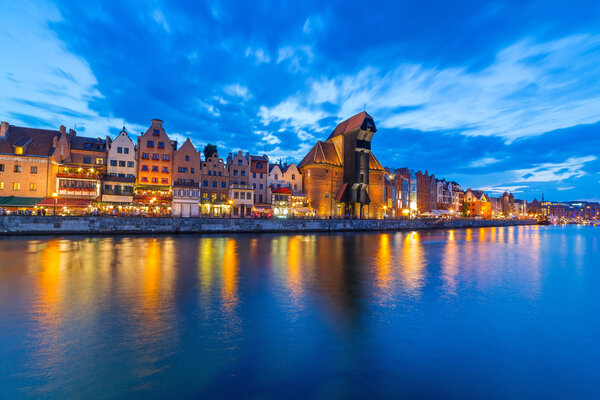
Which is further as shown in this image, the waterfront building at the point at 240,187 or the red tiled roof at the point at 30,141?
the waterfront building at the point at 240,187

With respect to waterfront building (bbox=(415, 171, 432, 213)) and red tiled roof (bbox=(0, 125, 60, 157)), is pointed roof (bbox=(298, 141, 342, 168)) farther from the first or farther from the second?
red tiled roof (bbox=(0, 125, 60, 157))

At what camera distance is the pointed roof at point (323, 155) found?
72000 mm

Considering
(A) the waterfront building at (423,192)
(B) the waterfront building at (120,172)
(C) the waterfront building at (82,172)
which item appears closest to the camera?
(C) the waterfront building at (82,172)

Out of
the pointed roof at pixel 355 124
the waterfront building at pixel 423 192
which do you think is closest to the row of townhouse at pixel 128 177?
the pointed roof at pixel 355 124

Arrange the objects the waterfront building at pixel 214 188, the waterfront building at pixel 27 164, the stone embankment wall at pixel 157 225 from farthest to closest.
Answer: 1. the waterfront building at pixel 214 188
2. the waterfront building at pixel 27 164
3. the stone embankment wall at pixel 157 225

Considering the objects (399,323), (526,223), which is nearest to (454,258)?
(399,323)

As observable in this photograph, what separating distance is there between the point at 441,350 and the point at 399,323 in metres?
2.33

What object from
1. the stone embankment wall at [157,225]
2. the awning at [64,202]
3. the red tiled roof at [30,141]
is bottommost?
the stone embankment wall at [157,225]

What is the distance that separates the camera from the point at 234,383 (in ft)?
23.5

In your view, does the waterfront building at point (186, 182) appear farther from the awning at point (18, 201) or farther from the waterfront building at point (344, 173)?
the waterfront building at point (344, 173)

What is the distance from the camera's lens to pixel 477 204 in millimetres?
133250

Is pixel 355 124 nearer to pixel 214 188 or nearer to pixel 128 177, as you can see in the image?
pixel 214 188

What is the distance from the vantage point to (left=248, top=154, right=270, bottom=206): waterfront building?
6606cm

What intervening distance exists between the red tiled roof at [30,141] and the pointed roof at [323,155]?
51.5 meters
